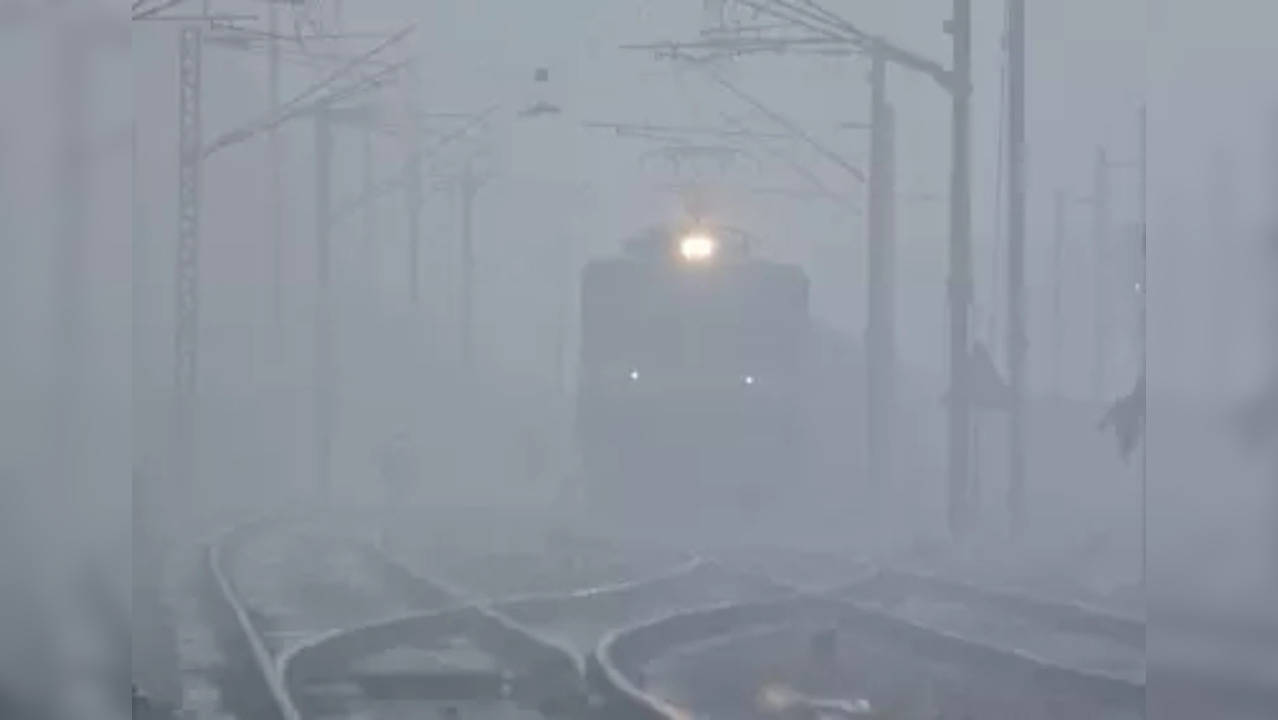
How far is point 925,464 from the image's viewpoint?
37.1 meters

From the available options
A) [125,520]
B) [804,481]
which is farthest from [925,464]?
[125,520]

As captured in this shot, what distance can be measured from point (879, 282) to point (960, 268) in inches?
209

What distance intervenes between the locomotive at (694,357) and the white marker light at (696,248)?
2cm

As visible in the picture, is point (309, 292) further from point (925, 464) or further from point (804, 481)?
point (804, 481)

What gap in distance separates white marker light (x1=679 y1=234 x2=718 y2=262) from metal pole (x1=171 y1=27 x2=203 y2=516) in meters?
6.85

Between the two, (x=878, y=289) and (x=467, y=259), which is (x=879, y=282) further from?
(x=467, y=259)

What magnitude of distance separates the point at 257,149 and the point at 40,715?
1864 inches

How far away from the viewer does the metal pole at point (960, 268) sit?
22.3 meters

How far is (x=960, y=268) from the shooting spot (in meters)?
22.8

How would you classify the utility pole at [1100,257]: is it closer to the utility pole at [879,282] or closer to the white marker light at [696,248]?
the utility pole at [879,282]

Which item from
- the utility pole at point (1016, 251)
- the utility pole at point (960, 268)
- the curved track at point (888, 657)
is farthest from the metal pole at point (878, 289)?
the curved track at point (888, 657)

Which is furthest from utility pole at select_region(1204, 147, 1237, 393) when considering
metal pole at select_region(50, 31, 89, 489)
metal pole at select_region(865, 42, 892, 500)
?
metal pole at select_region(865, 42, 892, 500)

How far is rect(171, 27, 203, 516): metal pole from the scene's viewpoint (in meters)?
28.4

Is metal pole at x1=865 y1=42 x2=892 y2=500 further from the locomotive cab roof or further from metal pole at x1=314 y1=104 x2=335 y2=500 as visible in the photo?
metal pole at x1=314 y1=104 x2=335 y2=500
